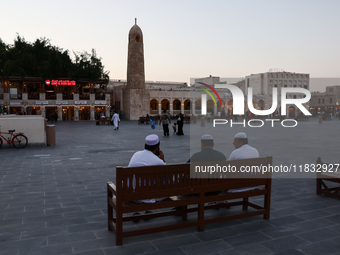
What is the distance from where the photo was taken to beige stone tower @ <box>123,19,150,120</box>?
1880 inches

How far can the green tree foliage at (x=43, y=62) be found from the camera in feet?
154

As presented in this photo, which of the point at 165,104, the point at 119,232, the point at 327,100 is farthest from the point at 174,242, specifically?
the point at 327,100

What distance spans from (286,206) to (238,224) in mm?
1171

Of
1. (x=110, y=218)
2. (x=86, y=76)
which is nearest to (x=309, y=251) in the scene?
(x=110, y=218)

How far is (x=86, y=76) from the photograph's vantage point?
51.2 meters

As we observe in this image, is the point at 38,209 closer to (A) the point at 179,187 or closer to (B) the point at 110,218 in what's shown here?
(B) the point at 110,218

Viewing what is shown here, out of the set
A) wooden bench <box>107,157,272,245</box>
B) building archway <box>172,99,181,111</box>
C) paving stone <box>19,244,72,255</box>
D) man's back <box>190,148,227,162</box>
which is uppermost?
building archway <box>172,99,181,111</box>

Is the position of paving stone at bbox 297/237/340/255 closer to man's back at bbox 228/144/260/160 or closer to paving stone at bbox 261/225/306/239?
paving stone at bbox 261/225/306/239

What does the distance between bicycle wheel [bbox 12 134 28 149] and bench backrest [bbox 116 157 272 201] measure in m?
9.73

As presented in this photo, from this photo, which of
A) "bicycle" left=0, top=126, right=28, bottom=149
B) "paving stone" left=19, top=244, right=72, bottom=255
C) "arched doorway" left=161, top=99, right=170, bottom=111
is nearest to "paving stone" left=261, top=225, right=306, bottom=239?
"paving stone" left=19, top=244, right=72, bottom=255

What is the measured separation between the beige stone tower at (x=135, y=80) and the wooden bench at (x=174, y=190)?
45.2 meters

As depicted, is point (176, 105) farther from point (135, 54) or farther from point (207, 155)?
point (207, 155)

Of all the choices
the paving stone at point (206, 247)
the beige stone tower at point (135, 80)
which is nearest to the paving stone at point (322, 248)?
the paving stone at point (206, 247)

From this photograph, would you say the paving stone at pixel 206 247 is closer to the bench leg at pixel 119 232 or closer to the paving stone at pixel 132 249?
the paving stone at pixel 132 249
